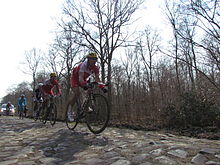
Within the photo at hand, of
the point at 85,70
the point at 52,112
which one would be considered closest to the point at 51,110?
the point at 52,112

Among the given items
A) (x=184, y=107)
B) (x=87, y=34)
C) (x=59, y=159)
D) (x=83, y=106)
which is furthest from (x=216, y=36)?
(x=87, y=34)

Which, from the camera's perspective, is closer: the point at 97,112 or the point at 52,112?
the point at 97,112

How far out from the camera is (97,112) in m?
5.14

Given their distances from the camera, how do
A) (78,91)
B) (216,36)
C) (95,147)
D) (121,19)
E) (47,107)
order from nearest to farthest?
(95,147), (216,36), (78,91), (47,107), (121,19)

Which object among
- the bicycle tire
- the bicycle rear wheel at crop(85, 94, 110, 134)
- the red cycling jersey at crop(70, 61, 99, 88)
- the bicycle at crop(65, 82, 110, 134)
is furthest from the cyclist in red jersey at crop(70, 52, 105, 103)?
the bicycle tire

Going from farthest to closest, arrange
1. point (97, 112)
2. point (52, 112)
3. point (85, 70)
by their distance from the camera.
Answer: point (52, 112) → point (85, 70) → point (97, 112)

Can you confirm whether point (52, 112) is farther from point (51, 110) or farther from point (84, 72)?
point (84, 72)

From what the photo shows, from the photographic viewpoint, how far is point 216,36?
17.0 feet

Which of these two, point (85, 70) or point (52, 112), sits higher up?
point (85, 70)

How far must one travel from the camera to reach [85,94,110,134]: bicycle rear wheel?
484 cm

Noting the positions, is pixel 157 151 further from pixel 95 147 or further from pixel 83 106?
pixel 83 106

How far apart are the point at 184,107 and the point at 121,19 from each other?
7241 millimetres

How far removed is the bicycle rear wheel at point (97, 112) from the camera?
4840mm

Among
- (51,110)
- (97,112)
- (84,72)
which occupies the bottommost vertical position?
(97,112)
